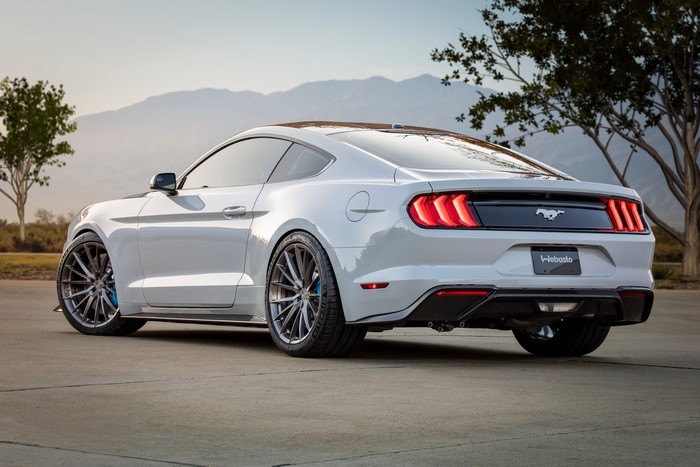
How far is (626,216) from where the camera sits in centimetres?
833

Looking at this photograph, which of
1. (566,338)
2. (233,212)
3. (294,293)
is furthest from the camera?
(566,338)

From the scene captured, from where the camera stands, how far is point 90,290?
10445 mm

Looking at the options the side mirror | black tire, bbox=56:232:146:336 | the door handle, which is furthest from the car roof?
black tire, bbox=56:232:146:336

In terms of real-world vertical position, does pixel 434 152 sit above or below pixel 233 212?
above

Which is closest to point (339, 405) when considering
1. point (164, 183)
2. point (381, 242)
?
point (381, 242)

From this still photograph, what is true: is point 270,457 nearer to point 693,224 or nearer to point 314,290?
point 314,290

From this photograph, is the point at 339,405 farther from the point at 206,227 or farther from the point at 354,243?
the point at 206,227

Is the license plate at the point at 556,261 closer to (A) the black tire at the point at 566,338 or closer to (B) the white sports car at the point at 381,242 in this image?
(B) the white sports car at the point at 381,242

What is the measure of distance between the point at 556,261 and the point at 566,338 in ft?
4.83

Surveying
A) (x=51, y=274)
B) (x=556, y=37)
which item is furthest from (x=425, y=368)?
(x=556, y=37)

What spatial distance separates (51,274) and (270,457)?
23119mm

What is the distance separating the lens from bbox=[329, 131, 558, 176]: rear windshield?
27.3 ft

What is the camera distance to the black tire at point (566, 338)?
358 inches

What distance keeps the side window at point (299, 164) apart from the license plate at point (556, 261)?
160 cm
